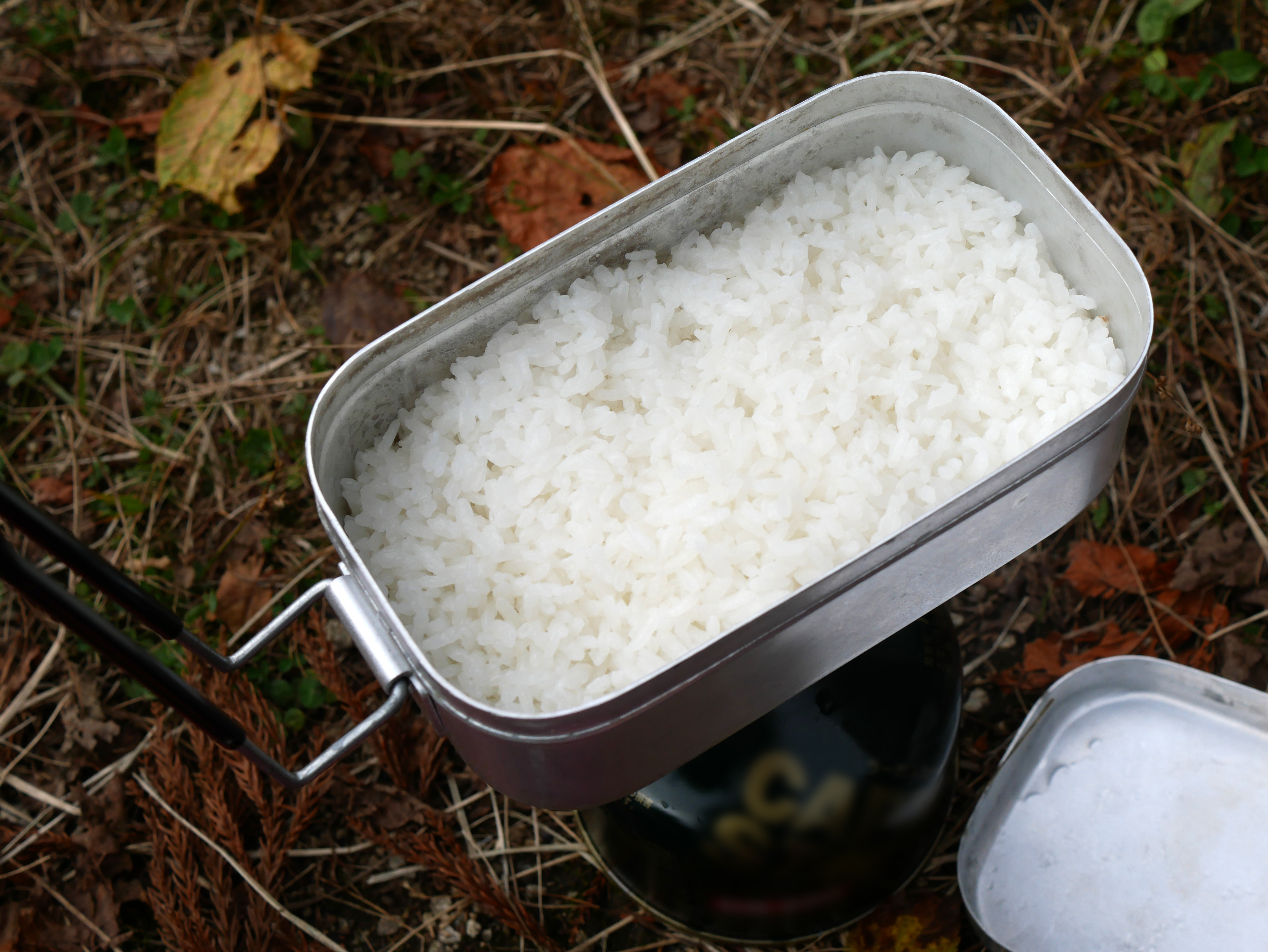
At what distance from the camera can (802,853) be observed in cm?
138

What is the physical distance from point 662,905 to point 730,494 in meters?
0.76

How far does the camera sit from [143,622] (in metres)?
0.99

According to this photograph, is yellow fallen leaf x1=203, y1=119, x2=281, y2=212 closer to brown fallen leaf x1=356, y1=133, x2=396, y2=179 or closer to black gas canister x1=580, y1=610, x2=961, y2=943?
brown fallen leaf x1=356, y1=133, x2=396, y2=179

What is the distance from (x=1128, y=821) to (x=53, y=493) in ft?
6.49

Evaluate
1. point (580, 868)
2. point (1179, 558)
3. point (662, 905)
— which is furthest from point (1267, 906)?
point (580, 868)

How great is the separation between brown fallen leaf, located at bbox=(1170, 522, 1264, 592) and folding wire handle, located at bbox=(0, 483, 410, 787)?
1.35 m

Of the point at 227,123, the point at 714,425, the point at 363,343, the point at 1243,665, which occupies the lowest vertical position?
the point at 1243,665

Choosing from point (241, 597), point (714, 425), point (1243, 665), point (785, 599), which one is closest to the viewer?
point (785, 599)

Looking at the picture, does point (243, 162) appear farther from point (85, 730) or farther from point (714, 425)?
point (714, 425)

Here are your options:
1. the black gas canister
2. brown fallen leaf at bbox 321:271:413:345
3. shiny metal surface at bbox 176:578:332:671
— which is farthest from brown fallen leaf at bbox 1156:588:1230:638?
brown fallen leaf at bbox 321:271:413:345

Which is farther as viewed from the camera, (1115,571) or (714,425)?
(1115,571)

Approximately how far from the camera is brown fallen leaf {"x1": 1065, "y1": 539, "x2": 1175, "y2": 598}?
1.75 metres

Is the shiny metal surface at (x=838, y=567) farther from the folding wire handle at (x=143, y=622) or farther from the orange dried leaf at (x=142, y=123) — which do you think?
the orange dried leaf at (x=142, y=123)

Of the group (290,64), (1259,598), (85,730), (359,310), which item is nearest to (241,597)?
(85,730)
